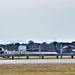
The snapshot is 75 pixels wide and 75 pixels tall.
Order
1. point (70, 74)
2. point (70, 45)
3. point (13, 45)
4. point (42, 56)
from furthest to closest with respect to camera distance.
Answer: point (70, 45), point (13, 45), point (42, 56), point (70, 74)

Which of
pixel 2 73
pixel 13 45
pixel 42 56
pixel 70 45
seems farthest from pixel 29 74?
pixel 70 45

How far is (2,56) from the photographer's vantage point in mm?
42125

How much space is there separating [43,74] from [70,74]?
4.62 feet

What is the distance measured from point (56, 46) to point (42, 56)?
30.3 m

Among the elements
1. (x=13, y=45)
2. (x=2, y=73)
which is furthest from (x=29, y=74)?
(x=13, y=45)

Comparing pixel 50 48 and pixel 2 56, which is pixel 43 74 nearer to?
pixel 2 56

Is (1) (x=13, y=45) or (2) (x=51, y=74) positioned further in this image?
(1) (x=13, y=45)

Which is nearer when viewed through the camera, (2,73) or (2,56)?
(2,73)

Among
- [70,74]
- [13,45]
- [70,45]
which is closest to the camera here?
[70,74]

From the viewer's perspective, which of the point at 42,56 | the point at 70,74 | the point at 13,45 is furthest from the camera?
the point at 13,45

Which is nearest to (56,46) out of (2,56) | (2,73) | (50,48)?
(50,48)

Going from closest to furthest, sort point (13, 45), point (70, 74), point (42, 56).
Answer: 1. point (70, 74)
2. point (42, 56)
3. point (13, 45)

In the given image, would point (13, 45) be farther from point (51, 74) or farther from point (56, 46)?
point (51, 74)

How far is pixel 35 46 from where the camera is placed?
7069 centimetres
